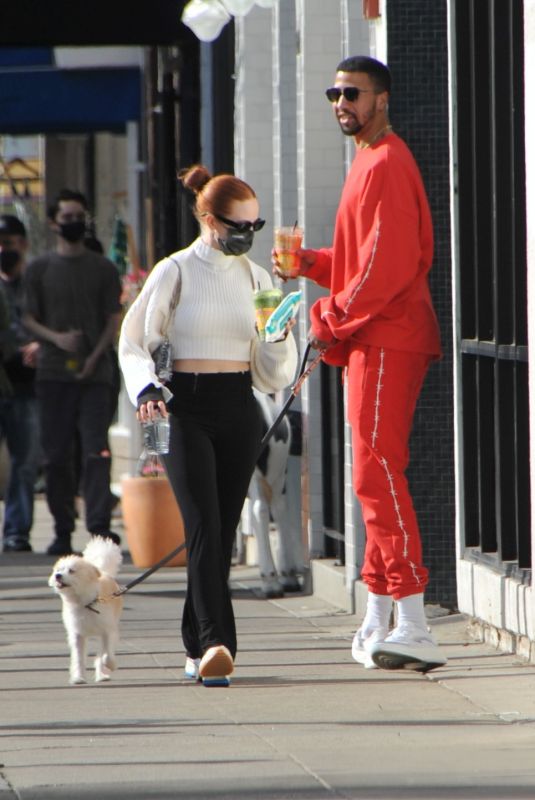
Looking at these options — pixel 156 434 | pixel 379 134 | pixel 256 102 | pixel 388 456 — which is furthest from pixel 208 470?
pixel 256 102

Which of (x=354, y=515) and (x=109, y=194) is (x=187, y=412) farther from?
(x=109, y=194)

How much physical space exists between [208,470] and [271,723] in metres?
1.13

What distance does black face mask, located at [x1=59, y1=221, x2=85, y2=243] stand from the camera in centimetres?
1227

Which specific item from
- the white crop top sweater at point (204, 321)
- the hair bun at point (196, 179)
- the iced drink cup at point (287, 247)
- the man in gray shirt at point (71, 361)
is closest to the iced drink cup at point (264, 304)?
the white crop top sweater at point (204, 321)

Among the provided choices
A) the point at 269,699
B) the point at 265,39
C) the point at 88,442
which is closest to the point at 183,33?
the point at 265,39

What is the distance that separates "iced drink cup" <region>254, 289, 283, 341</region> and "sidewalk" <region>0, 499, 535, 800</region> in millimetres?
1300

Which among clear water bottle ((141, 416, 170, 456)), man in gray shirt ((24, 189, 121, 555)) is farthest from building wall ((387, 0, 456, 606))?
man in gray shirt ((24, 189, 121, 555))

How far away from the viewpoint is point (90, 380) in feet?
40.3

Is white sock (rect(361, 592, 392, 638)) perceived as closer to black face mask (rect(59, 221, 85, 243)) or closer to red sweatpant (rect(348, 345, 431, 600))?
red sweatpant (rect(348, 345, 431, 600))

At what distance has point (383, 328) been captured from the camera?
24.2ft

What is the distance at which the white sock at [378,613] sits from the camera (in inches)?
298

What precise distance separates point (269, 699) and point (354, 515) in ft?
6.64

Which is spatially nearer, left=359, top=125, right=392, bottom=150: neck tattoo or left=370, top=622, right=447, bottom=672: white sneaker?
left=370, top=622, right=447, bottom=672: white sneaker

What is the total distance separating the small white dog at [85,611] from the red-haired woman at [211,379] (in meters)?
0.35
